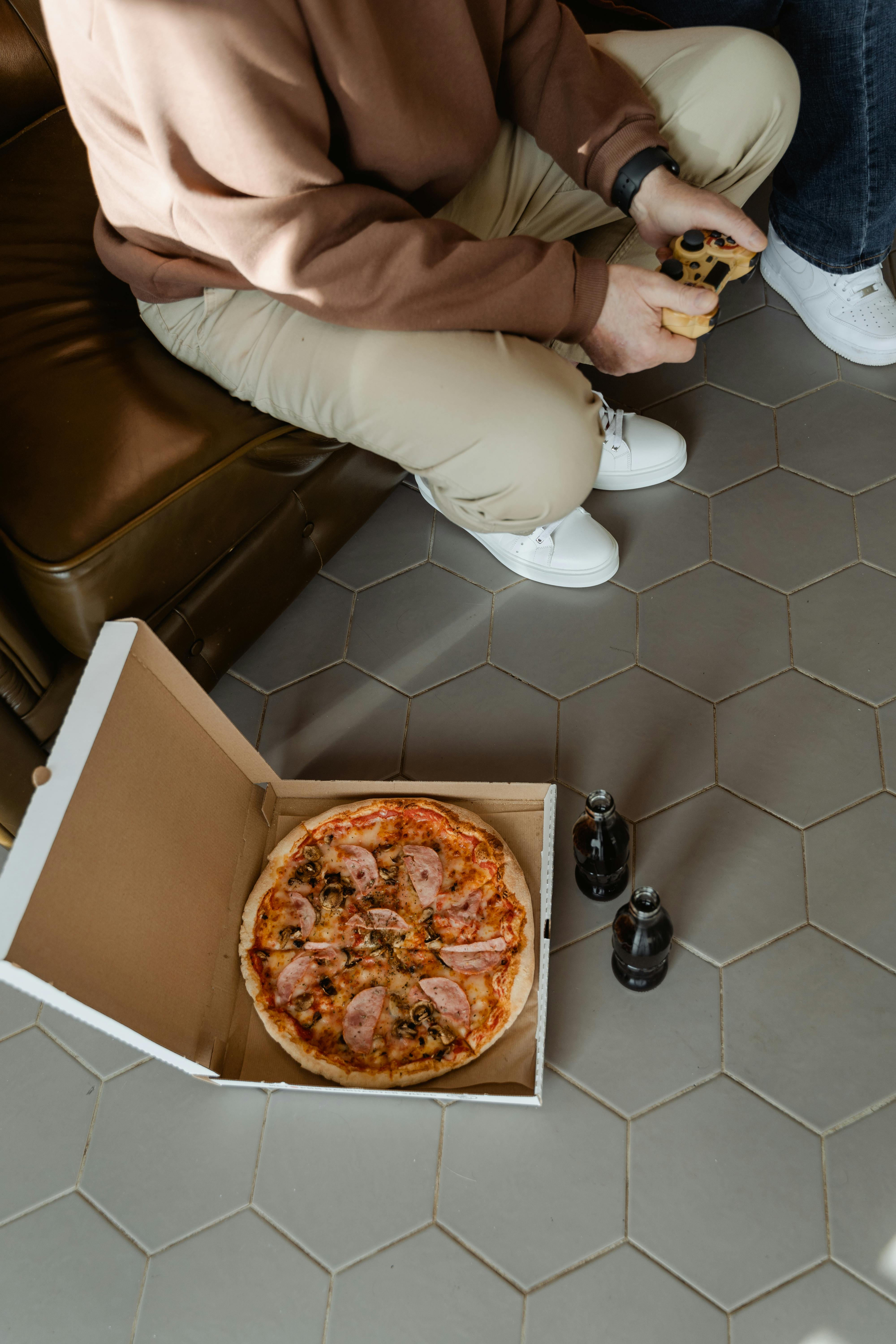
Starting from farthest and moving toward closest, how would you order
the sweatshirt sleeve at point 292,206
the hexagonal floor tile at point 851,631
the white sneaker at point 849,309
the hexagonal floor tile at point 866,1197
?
the white sneaker at point 849,309 < the hexagonal floor tile at point 851,631 < the hexagonal floor tile at point 866,1197 < the sweatshirt sleeve at point 292,206

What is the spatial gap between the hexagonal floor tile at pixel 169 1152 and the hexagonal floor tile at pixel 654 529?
3.74ft

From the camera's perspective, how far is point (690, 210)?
58.1 inches

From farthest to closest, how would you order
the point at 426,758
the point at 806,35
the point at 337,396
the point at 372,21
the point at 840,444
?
the point at 840,444
the point at 806,35
the point at 426,758
the point at 337,396
the point at 372,21

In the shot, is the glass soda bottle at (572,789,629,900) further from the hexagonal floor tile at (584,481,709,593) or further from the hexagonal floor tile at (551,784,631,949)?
the hexagonal floor tile at (584,481,709,593)

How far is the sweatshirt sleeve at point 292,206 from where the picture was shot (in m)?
1.07

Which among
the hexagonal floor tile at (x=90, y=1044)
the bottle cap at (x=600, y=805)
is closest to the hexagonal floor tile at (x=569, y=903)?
the bottle cap at (x=600, y=805)

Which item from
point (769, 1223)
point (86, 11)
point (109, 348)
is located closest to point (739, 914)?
point (769, 1223)

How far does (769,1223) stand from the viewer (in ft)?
3.99

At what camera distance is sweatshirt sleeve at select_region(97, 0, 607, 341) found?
1071 mm

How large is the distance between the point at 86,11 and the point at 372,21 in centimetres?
35

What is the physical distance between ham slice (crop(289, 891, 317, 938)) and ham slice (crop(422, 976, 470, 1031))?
0.61 ft

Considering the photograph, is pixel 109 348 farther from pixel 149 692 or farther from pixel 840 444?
pixel 840 444

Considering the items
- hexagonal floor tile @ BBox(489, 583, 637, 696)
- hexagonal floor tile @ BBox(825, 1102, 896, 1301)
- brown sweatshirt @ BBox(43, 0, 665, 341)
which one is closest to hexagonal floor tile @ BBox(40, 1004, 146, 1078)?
hexagonal floor tile @ BBox(489, 583, 637, 696)

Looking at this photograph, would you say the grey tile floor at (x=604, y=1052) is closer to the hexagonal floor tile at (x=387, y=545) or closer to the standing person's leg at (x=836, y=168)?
the hexagonal floor tile at (x=387, y=545)
